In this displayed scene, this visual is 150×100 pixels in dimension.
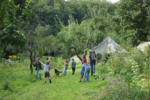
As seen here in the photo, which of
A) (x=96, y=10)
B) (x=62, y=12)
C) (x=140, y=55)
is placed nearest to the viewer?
(x=140, y=55)

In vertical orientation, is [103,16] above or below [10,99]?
above

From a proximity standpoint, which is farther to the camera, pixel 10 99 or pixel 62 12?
pixel 62 12

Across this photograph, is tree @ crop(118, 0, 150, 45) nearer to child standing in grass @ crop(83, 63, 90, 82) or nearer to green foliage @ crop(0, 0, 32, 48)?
child standing in grass @ crop(83, 63, 90, 82)

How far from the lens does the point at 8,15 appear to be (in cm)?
365

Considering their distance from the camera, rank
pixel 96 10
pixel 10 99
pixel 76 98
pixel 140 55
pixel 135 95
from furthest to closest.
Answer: pixel 96 10
pixel 140 55
pixel 10 99
pixel 76 98
pixel 135 95

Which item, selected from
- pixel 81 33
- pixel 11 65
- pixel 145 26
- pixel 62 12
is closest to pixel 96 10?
pixel 81 33

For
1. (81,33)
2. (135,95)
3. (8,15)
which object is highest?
(81,33)

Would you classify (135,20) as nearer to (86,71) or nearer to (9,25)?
(86,71)

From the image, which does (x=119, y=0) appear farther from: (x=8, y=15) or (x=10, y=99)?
(x=8, y=15)

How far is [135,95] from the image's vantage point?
18.2 ft

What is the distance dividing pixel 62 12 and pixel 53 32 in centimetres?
943

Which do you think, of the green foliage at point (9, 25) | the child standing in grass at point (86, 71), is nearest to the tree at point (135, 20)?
the child standing in grass at point (86, 71)

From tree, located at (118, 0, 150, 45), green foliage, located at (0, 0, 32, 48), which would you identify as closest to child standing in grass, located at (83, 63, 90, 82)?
green foliage, located at (0, 0, 32, 48)

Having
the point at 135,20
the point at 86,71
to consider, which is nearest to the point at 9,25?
the point at 86,71
